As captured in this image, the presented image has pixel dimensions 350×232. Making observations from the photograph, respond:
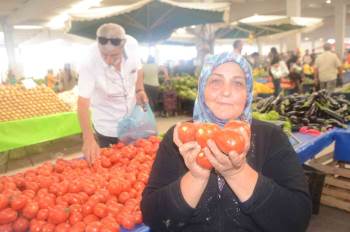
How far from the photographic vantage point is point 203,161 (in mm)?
1144

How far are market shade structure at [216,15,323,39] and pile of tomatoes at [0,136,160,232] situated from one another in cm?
881

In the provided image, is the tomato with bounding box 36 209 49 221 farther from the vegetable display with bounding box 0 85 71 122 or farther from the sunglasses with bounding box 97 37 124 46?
the vegetable display with bounding box 0 85 71 122

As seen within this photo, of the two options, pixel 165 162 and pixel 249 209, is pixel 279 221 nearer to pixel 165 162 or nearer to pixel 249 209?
pixel 249 209

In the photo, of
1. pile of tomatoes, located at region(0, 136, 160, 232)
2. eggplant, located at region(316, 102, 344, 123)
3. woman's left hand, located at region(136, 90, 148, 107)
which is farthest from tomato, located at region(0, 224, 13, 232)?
eggplant, located at region(316, 102, 344, 123)

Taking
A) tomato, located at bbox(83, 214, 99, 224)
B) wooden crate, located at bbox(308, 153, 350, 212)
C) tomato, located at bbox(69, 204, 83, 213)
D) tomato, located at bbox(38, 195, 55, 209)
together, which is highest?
tomato, located at bbox(38, 195, 55, 209)

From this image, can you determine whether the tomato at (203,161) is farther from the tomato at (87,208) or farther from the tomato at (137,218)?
the tomato at (87,208)

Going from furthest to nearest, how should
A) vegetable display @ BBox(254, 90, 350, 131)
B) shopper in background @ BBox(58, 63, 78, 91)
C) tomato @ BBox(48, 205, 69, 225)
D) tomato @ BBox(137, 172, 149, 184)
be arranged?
shopper in background @ BBox(58, 63, 78, 91)
vegetable display @ BBox(254, 90, 350, 131)
tomato @ BBox(137, 172, 149, 184)
tomato @ BBox(48, 205, 69, 225)

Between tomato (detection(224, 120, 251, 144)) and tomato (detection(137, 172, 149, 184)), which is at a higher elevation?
tomato (detection(224, 120, 251, 144))

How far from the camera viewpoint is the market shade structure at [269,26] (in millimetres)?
11100

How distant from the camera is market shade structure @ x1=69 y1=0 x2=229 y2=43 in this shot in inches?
249

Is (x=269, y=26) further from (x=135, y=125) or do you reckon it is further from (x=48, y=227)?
(x=48, y=227)

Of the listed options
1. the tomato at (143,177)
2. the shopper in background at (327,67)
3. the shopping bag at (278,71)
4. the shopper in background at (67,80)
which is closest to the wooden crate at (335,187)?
the tomato at (143,177)

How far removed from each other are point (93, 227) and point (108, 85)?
159cm

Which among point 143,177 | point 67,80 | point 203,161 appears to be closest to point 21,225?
point 143,177
